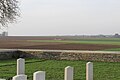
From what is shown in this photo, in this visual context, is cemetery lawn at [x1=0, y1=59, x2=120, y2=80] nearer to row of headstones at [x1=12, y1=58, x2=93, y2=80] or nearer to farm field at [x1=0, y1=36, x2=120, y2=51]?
row of headstones at [x1=12, y1=58, x2=93, y2=80]

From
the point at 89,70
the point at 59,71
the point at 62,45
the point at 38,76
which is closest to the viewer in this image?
the point at 38,76

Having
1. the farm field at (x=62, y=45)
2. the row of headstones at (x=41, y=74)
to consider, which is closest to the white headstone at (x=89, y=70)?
the row of headstones at (x=41, y=74)

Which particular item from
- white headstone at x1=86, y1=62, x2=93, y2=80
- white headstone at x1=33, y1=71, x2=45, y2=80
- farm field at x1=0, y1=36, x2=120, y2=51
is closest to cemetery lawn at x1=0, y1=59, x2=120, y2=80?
white headstone at x1=86, y1=62, x2=93, y2=80

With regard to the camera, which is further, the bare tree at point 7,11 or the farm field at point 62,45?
the farm field at point 62,45

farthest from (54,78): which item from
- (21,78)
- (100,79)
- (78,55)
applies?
(78,55)

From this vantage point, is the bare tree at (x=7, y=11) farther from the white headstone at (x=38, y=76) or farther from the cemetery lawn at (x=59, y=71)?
the white headstone at (x=38, y=76)

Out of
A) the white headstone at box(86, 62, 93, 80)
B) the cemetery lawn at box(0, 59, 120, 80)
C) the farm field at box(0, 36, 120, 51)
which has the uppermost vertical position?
the white headstone at box(86, 62, 93, 80)

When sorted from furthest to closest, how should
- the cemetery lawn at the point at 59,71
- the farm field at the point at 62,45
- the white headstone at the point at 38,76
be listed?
1. the farm field at the point at 62,45
2. the cemetery lawn at the point at 59,71
3. the white headstone at the point at 38,76

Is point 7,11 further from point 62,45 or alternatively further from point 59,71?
point 62,45

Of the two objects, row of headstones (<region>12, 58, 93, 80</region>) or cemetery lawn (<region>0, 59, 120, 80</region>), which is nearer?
row of headstones (<region>12, 58, 93, 80</region>)

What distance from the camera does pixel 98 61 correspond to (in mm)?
24188

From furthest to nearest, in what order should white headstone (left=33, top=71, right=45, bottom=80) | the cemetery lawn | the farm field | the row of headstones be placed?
the farm field < the cemetery lawn < white headstone (left=33, top=71, right=45, bottom=80) < the row of headstones

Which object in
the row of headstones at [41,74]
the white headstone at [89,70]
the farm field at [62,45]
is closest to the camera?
the row of headstones at [41,74]

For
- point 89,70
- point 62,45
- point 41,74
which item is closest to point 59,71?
point 89,70
